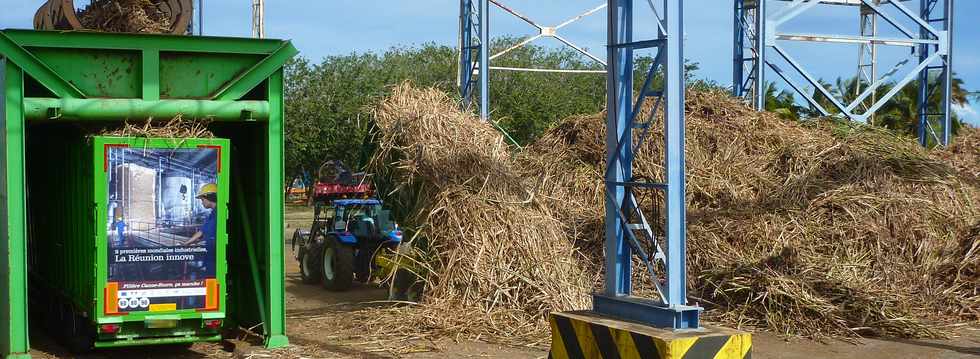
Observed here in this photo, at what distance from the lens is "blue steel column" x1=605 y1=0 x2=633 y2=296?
8.95 meters

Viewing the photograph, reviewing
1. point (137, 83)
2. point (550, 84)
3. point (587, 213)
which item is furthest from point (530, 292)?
point (550, 84)

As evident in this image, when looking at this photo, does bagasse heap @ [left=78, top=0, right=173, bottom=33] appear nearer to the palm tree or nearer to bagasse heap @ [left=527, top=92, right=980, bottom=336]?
bagasse heap @ [left=527, top=92, right=980, bottom=336]

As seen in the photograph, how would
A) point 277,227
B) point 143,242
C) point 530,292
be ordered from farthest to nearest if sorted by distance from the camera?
point 530,292
point 277,227
point 143,242

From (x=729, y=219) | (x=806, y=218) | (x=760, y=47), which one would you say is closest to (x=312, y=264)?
(x=729, y=219)

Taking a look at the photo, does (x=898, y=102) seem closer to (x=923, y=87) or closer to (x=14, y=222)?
(x=923, y=87)

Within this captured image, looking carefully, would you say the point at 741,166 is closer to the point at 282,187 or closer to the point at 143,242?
the point at 282,187

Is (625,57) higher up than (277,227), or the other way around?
(625,57)

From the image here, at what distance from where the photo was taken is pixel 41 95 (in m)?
10.8

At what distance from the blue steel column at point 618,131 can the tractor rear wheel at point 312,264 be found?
31.9 ft

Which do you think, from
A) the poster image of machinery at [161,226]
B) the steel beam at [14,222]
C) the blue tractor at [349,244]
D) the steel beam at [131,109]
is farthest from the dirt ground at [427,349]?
the blue tractor at [349,244]

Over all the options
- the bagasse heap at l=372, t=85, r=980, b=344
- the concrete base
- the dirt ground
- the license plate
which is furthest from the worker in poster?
the concrete base

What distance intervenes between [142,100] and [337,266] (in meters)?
6.87

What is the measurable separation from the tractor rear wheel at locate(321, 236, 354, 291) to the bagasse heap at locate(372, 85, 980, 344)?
2.82m

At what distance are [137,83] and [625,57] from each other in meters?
4.90
